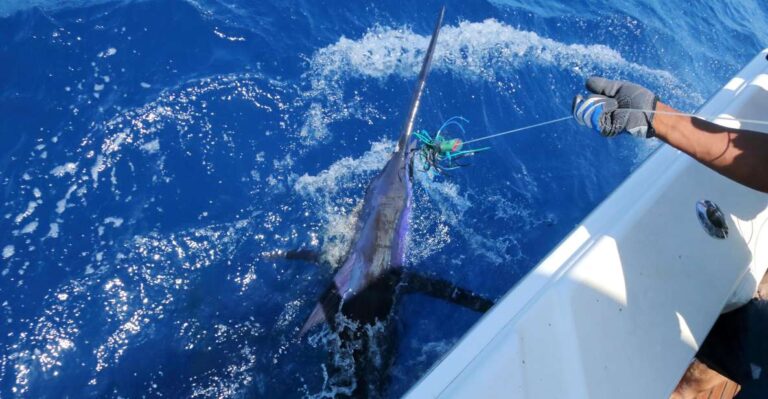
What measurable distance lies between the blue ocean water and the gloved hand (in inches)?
110

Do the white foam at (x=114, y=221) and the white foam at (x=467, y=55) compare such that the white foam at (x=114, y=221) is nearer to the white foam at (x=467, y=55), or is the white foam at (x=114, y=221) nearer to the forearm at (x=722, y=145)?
the white foam at (x=467, y=55)

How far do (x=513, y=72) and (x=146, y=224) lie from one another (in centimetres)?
632

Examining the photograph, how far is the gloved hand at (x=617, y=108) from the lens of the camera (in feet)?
11.3

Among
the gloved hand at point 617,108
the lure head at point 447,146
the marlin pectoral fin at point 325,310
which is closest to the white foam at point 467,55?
the lure head at point 447,146

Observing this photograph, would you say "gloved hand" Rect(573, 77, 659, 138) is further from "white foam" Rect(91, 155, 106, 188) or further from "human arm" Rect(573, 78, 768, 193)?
"white foam" Rect(91, 155, 106, 188)

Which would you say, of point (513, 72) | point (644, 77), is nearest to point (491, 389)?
point (513, 72)

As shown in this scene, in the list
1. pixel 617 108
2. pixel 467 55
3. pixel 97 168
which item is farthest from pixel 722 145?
pixel 97 168

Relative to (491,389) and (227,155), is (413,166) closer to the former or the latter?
(227,155)

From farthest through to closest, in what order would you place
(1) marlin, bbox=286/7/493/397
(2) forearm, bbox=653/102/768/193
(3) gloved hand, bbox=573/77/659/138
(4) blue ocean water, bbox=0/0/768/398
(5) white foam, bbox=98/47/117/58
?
(5) white foam, bbox=98/47/117/58 → (1) marlin, bbox=286/7/493/397 → (4) blue ocean water, bbox=0/0/768/398 → (3) gloved hand, bbox=573/77/659/138 → (2) forearm, bbox=653/102/768/193

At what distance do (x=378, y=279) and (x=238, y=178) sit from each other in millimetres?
2258

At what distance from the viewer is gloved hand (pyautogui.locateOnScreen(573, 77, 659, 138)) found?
11.3ft

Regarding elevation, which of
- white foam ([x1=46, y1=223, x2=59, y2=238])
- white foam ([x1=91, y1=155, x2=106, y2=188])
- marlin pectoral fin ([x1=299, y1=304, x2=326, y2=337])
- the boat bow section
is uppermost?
the boat bow section

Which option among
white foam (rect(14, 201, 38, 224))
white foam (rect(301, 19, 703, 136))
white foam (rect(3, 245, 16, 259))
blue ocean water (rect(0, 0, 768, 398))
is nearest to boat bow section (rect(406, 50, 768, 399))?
blue ocean water (rect(0, 0, 768, 398))

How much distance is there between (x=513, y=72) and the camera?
27.0 feet
